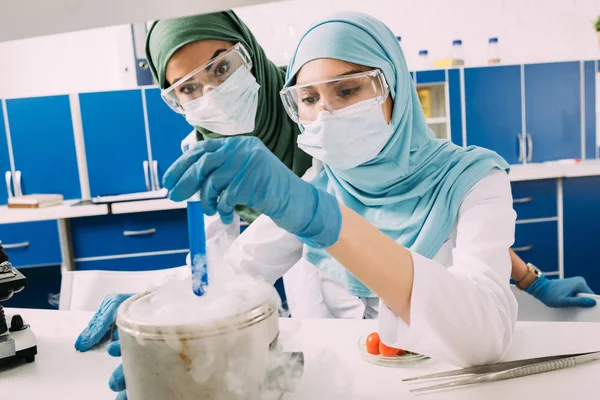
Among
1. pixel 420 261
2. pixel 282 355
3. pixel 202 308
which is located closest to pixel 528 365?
pixel 420 261

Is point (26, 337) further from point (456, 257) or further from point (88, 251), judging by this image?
point (88, 251)

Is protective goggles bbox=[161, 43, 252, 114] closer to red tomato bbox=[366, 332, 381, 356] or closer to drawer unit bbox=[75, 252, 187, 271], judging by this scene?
red tomato bbox=[366, 332, 381, 356]

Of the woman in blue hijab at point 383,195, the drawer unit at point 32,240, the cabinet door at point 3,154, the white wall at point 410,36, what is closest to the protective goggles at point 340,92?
the woman in blue hijab at point 383,195

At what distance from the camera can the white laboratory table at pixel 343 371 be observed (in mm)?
669

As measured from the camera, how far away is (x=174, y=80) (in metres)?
1.54

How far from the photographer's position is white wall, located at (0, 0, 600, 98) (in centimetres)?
360

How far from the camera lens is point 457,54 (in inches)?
141

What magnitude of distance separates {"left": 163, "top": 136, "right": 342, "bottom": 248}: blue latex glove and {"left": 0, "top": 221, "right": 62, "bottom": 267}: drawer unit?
2750 mm

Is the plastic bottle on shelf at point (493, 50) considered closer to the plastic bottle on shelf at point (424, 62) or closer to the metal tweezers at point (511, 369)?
the plastic bottle on shelf at point (424, 62)

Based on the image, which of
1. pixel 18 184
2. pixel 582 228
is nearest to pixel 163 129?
pixel 18 184

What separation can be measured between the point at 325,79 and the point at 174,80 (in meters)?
0.57

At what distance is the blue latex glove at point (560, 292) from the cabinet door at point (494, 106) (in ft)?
6.91

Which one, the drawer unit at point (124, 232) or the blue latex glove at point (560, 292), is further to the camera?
the drawer unit at point (124, 232)

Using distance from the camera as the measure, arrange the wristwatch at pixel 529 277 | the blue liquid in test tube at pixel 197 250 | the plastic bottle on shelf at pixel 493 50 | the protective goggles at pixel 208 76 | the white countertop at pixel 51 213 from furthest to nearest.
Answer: the plastic bottle on shelf at pixel 493 50, the white countertop at pixel 51 213, the protective goggles at pixel 208 76, the wristwatch at pixel 529 277, the blue liquid in test tube at pixel 197 250
